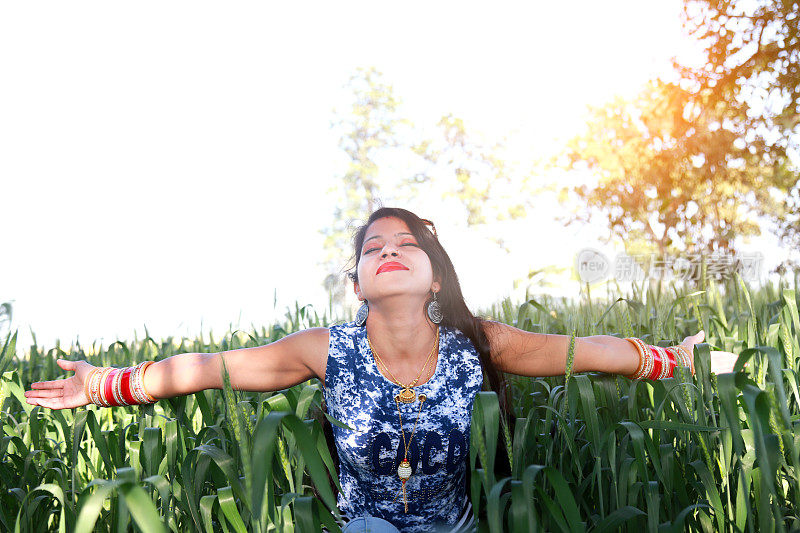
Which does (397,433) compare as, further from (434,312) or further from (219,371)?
(219,371)

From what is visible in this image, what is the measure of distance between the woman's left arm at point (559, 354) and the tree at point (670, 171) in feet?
22.1

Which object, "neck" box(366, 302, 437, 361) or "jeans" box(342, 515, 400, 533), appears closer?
"jeans" box(342, 515, 400, 533)

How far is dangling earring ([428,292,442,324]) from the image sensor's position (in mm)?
2043

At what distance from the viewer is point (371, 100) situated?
21.5 metres

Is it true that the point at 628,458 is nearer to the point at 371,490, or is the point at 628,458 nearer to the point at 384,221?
the point at 371,490

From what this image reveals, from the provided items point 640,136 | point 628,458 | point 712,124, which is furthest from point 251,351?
point 640,136

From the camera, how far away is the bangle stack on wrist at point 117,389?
1.87 m

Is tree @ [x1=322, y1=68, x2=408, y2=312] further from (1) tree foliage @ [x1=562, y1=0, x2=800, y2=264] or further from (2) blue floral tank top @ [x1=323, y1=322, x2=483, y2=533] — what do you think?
(2) blue floral tank top @ [x1=323, y1=322, x2=483, y2=533]

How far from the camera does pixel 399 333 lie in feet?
6.56

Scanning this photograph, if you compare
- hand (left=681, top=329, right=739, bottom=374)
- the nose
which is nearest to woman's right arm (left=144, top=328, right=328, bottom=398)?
the nose

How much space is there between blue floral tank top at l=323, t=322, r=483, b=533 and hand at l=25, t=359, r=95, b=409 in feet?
2.50

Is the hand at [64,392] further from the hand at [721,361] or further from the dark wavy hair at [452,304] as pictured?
the hand at [721,361]

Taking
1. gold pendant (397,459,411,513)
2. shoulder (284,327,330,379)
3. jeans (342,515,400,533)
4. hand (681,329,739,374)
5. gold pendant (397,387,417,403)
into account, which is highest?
shoulder (284,327,330,379)

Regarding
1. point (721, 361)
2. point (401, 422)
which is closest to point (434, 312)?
point (401, 422)
